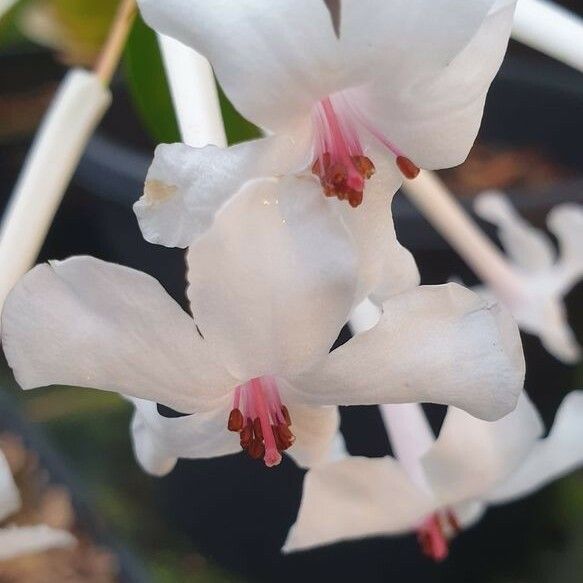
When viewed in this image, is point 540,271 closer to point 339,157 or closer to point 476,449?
point 476,449

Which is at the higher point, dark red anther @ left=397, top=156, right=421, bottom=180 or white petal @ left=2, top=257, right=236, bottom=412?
dark red anther @ left=397, top=156, right=421, bottom=180

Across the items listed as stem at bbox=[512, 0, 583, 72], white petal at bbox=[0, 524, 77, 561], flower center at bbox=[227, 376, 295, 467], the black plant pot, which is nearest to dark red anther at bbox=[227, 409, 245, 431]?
flower center at bbox=[227, 376, 295, 467]

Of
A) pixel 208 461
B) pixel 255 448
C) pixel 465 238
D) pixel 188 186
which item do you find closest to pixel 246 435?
pixel 255 448

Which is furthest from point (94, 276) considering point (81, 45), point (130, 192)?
point (81, 45)

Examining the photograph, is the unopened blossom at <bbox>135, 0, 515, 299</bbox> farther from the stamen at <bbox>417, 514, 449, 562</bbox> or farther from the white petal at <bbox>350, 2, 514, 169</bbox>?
the stamen at <bbox>417, 514, 449, 562</bbox>

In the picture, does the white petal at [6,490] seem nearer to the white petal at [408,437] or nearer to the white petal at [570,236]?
the white petal at [408,437]

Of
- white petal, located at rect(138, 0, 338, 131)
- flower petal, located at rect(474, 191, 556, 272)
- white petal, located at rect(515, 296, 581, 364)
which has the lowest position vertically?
white petal, located at rect(515, 296, 581, 364)

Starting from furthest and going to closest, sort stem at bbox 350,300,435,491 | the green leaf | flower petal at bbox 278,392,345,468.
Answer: the green leaf < stem at bbox 350,300,435,491 < flower petal at bbox 278,392,345,468
